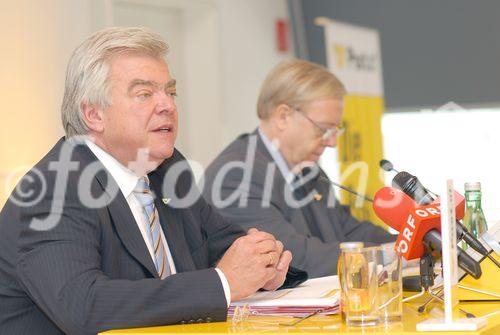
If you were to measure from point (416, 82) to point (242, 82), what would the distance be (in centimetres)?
175

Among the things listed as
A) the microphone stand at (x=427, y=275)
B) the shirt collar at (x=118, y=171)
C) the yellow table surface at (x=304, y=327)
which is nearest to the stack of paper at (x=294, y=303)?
the yellow table surface at (x=304, y=327)

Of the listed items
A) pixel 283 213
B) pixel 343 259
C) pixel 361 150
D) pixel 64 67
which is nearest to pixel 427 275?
pixel 343 259

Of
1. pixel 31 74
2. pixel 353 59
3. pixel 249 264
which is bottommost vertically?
pixel 249 264

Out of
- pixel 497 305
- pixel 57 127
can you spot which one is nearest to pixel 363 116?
pixel 57 127

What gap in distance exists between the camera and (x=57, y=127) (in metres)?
4.35

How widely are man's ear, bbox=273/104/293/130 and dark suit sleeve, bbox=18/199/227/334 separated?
1827 millimetres

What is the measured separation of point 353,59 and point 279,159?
105 inches

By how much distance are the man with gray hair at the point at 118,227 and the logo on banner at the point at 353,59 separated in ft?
11.5

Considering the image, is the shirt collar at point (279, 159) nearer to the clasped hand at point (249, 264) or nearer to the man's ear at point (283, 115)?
the man's ear at point (283, 115)

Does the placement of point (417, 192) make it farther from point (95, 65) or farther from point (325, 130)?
point (325, 130)

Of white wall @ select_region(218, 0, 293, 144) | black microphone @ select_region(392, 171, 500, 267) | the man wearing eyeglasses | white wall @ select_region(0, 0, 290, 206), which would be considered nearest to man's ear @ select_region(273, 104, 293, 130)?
the man wearing eyeglasses

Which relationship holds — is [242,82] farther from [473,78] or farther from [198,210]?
[198,210]

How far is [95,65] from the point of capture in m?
2.32

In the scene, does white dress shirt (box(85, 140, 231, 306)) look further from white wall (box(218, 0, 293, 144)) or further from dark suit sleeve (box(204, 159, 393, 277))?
white wall (box(218, 0, 293, 144))
